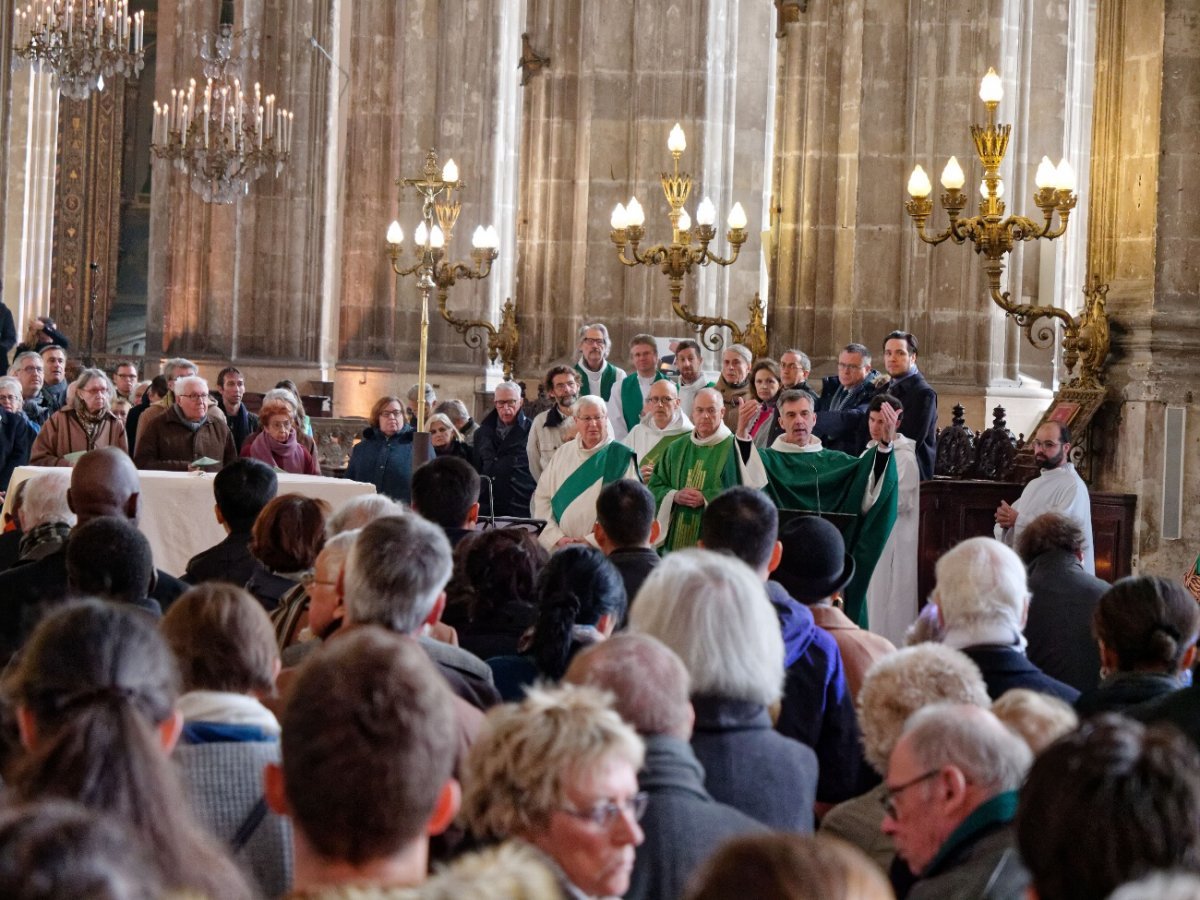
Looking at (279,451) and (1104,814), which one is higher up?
(279,451)

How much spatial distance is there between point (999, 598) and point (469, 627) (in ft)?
5.03

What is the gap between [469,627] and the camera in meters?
5.82

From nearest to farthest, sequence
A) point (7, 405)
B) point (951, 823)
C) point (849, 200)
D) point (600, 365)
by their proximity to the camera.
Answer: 1. point (951, 823)
2. point (7, 405)
3. point (600, 365)
4. point (849, 200)

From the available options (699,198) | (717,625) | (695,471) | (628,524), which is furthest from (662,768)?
(699,198)

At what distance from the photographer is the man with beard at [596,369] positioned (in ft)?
43.5

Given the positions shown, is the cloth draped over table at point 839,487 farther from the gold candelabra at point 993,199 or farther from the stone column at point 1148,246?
the stone column at point 1148,246

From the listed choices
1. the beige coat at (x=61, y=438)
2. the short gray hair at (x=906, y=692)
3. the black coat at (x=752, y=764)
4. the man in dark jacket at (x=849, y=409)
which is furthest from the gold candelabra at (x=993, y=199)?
the black coat at (x=752, y=764)

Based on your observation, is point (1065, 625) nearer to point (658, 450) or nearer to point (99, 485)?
point (99, 485)

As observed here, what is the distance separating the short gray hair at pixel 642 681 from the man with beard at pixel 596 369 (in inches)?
373

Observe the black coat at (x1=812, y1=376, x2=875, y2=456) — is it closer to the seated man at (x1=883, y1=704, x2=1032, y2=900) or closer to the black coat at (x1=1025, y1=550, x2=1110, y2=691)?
the black coat at (x1=1025, y1=550, x2=1110, y2=691)

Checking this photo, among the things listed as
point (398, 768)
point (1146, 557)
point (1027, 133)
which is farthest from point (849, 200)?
point (398, 768)

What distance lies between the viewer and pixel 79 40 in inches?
748

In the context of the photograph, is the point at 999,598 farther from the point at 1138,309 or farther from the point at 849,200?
the point at 849,200

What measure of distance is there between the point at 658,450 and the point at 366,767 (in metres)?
Result: 7.50
